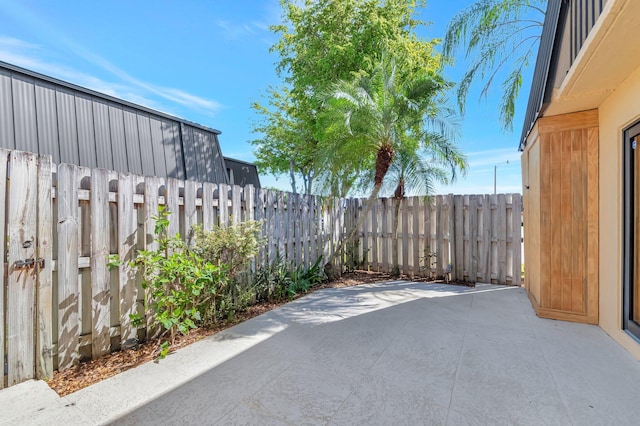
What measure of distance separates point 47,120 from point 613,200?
26.1 ft

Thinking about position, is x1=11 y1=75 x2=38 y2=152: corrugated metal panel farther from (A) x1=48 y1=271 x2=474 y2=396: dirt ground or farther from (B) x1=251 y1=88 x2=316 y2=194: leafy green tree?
(B) x1=251 y1=88 x2=316 y2=194: leafy green tree

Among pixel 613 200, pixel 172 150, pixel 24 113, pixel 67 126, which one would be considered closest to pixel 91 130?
pixel 67 126

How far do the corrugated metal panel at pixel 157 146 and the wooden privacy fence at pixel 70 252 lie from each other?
362 centimetres

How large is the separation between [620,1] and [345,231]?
5782 mm

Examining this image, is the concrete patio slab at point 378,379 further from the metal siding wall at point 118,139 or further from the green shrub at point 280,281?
the metal siding wall at point 118,139

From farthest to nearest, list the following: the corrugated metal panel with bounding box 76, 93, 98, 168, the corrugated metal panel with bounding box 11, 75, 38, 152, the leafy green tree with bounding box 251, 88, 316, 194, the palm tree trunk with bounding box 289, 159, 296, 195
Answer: the palm tree trunk with bounding box 289, 159, 296, 195
the leafy green tree with bounding box 251, 88, 316, 194
the corrugated metal panel with bounding box 76, 93, 98, 168
the corrugated metal panel with bounding box 11, 75, 38, 152

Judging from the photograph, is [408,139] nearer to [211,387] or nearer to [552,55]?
[552,55]

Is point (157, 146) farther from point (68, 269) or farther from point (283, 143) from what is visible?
point (283, 143)

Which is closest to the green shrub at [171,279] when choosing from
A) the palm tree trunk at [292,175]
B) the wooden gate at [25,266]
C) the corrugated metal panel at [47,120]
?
the wooden gate at [25,266]

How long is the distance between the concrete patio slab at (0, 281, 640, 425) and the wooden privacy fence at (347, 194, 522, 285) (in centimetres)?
221

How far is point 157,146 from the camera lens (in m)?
6.48

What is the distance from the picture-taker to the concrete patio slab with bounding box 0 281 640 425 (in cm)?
188

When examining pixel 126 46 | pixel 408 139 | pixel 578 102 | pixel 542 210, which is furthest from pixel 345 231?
pixel 126 46

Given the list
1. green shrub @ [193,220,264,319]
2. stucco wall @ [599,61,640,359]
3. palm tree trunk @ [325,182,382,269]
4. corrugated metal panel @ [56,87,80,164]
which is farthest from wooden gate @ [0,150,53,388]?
stucco wall @ [599,61,640,359]
